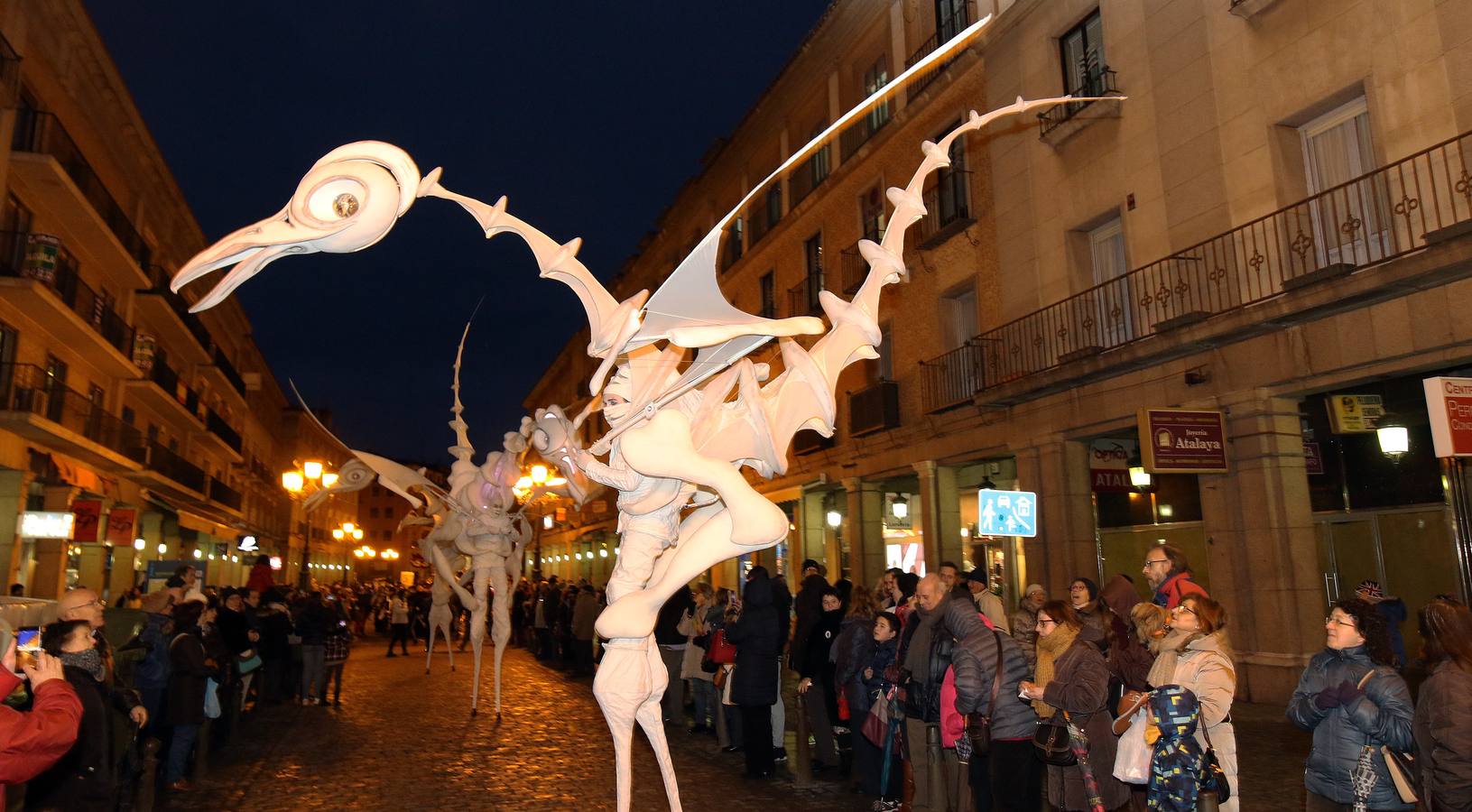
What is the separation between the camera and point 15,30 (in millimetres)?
16875

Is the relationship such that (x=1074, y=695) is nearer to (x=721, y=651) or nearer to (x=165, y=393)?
(x=721, y=651)

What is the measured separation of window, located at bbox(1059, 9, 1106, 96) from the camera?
527 inches

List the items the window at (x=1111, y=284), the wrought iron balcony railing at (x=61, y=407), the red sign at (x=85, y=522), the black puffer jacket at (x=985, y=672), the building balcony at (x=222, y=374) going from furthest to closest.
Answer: the building balcony at (x=222, y=374)
the red sign at (x=85, y=522)
the wrought iron balcony railing at (x=61, y=407)
the window at (x=1111, y=284)
the black puffer jacket at (x=985, y=672)

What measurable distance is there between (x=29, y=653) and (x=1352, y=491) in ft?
40.6

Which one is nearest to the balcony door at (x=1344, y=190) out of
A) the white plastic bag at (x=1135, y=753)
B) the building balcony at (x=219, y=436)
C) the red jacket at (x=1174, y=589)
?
the red jacket at (x=1174, y=589)

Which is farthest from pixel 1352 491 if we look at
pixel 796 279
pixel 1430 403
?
pixel 796 279

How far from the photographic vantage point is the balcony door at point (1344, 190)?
951 cm

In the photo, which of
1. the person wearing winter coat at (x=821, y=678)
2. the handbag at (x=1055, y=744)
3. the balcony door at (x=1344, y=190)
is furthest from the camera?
the balcony door at (x=1344, y=190)

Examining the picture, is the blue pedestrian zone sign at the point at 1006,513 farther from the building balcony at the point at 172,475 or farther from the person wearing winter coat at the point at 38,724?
the building balcony at the point at 172,475

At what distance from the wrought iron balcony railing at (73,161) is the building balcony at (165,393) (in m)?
2.99

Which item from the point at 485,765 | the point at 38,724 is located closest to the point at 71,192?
the point at 485,765

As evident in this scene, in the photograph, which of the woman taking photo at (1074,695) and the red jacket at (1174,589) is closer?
the woman taking photo at (1074,695)

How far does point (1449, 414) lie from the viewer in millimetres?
6008

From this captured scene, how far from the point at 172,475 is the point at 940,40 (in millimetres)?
23534
